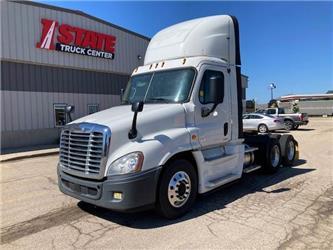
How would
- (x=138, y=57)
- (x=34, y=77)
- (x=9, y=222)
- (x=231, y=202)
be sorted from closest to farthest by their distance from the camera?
(x=9, y=222) → (x=231, y=202) → (x=34, y=77) → (x=138, y=57)

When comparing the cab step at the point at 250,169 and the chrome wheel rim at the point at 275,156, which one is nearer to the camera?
the cab step at the point at 250,169

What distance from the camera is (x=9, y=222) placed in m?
5.45

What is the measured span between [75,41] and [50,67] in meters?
2.00

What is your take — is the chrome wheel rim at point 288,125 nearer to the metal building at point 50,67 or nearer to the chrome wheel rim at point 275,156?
the metal building at point 50,67

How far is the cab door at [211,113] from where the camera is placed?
5.85 meters

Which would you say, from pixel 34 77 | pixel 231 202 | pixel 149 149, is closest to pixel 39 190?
pixel 149 149

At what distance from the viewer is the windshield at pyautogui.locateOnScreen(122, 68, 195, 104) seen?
577 centimetres

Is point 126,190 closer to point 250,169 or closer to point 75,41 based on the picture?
point 250,169

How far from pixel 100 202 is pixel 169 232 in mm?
1124

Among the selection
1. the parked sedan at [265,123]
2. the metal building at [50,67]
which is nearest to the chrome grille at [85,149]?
the metal building at [50,67]

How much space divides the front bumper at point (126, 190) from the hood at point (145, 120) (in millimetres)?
520

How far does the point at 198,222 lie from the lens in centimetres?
512

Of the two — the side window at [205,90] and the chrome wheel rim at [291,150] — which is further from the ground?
the side window at [205,90]

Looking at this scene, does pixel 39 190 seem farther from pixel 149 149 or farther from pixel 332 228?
pixel 332 228
